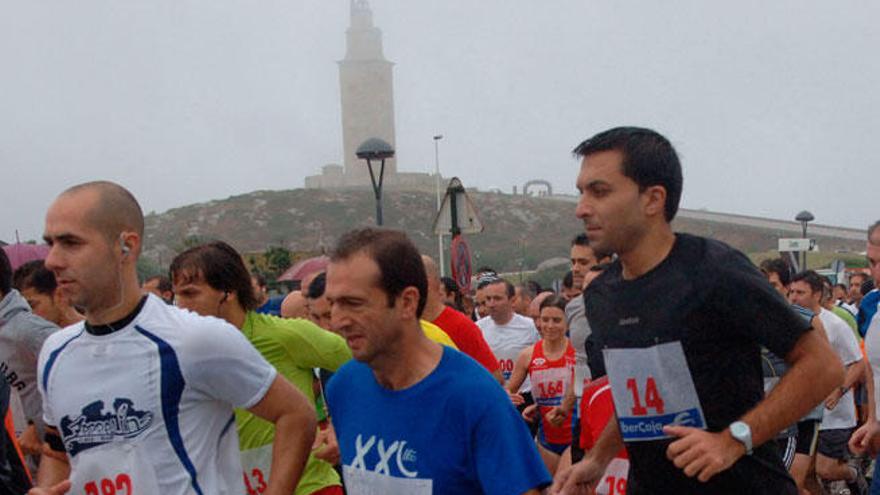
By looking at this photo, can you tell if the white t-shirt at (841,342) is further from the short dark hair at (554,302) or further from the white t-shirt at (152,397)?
the white t-shirt at (152,397)

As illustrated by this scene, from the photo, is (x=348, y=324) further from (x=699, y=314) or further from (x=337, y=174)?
(x=337, y=174)

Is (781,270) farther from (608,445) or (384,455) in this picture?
(384,455)

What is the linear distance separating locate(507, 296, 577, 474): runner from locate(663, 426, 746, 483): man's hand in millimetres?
5950

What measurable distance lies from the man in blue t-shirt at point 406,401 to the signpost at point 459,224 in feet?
31.0

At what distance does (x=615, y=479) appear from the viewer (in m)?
5.28

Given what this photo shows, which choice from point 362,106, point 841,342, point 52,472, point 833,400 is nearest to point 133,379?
point 52,472

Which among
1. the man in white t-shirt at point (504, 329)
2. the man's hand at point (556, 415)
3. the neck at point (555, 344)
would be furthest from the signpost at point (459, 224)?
the man's hand at point (556, 415)

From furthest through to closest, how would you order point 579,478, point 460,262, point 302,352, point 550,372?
1. point 460,262
2. point 550,372
3. point 302,352
4. point 579,478

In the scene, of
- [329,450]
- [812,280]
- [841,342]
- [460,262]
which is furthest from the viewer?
[460,262]

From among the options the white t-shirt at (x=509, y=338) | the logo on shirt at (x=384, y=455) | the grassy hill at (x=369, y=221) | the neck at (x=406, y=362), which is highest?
the neck at (x=406, y=362)

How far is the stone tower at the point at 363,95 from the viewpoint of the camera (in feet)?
440

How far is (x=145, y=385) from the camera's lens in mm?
3572

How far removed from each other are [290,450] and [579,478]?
981 mm

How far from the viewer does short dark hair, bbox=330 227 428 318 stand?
3441mm
